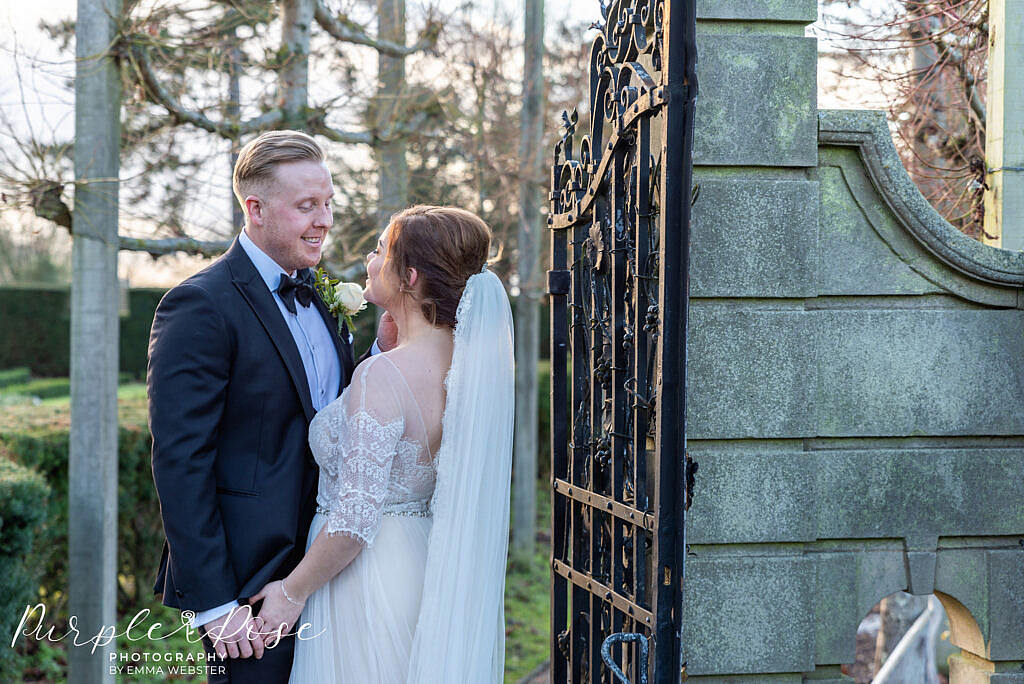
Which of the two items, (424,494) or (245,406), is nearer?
(245,406)

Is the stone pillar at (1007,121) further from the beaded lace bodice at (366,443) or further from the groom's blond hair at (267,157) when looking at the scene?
the groom's blond hair at (267,157)

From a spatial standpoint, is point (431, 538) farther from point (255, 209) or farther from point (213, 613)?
point (255, 209)

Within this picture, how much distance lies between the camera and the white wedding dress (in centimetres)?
276

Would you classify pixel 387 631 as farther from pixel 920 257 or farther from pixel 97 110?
pixel 97 110

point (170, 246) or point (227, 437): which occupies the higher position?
point (170, 246)

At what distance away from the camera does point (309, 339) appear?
3.06 metres

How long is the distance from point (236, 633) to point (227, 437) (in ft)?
1.87

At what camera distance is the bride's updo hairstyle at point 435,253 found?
2791 millimetres

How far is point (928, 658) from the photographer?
6.16 m

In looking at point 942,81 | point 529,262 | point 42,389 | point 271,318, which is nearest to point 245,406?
point 271,318

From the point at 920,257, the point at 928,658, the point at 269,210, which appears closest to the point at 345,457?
the point at 269,210

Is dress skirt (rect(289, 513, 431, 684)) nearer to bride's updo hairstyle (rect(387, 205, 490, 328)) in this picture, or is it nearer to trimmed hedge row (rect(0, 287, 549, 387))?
bride's updo hairstyle (rect(387, 205, 490, 328))

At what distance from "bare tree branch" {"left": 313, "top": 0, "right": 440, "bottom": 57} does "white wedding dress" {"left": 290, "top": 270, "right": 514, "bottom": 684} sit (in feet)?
12.4

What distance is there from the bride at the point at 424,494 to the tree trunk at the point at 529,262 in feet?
22.2
